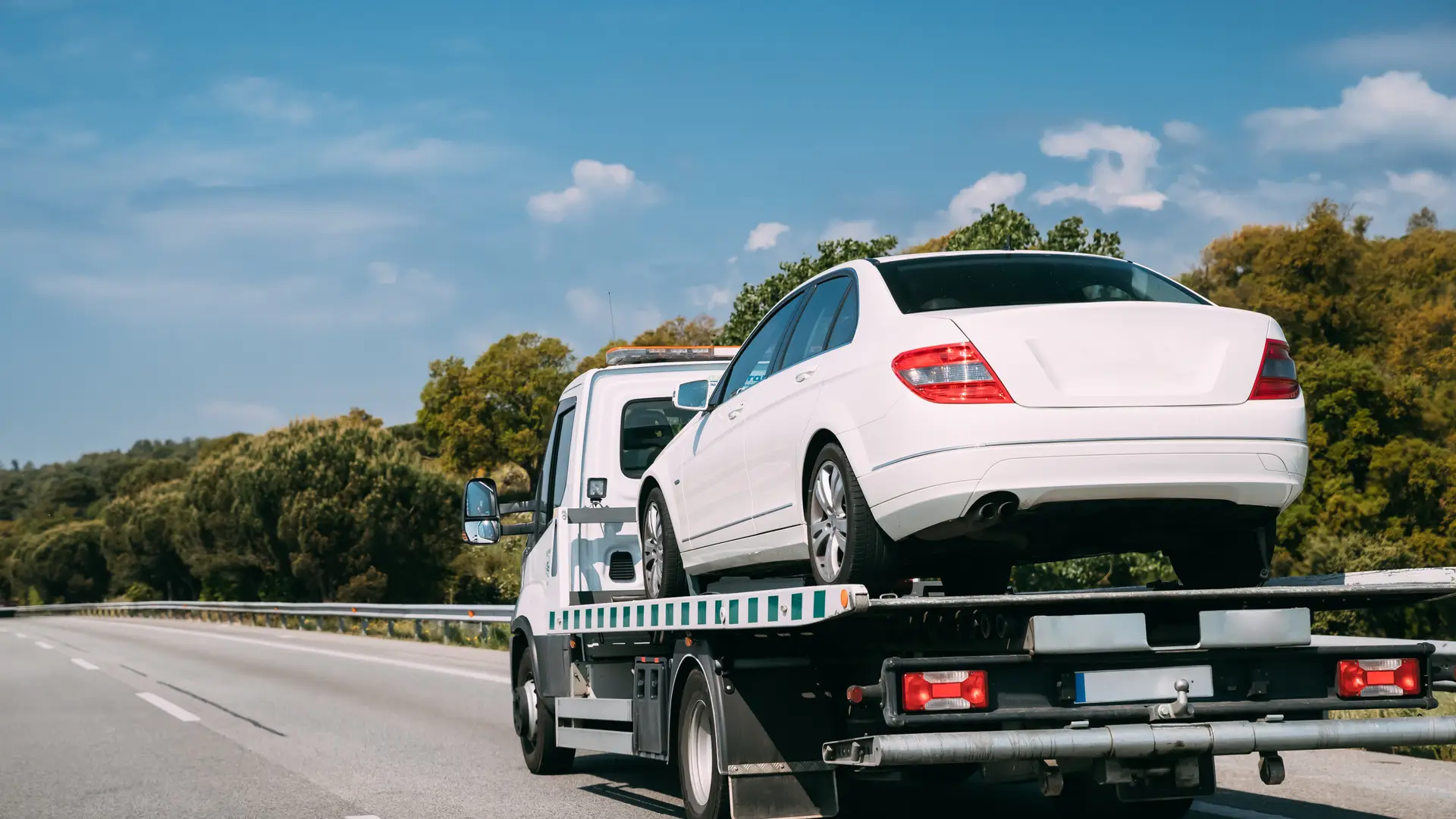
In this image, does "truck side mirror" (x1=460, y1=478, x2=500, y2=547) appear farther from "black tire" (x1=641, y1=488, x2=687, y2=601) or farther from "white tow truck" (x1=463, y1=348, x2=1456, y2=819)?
"white tow truck" (x1=463, y1=348, x2=1456, y2=819)

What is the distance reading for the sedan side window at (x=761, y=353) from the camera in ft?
23.9

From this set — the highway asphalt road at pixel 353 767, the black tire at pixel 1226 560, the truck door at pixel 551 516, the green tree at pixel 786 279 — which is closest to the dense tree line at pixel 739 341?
the green tree at pixel 786 279

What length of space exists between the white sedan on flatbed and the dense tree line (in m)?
22.9

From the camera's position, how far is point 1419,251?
56250mm

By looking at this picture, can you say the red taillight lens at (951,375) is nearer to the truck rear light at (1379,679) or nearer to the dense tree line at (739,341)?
the truck rear light at (1379,679)

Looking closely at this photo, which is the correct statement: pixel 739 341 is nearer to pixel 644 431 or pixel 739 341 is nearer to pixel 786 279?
pixel 786 279

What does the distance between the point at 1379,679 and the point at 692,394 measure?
3.78 metres

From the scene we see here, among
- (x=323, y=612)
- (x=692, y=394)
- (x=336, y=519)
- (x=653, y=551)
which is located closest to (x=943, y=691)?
(x=692, y=394)

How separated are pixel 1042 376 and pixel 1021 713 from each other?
3.83ft

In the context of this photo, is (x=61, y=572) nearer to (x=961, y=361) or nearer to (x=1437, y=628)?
(x=1437, y=628)

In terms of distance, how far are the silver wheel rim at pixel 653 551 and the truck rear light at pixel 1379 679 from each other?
379cm

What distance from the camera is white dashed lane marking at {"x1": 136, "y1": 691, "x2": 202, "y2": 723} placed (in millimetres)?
14023

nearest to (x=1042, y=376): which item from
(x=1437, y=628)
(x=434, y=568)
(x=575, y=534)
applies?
(x=575, y=534)

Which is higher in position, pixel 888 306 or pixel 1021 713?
pixel 888 306
